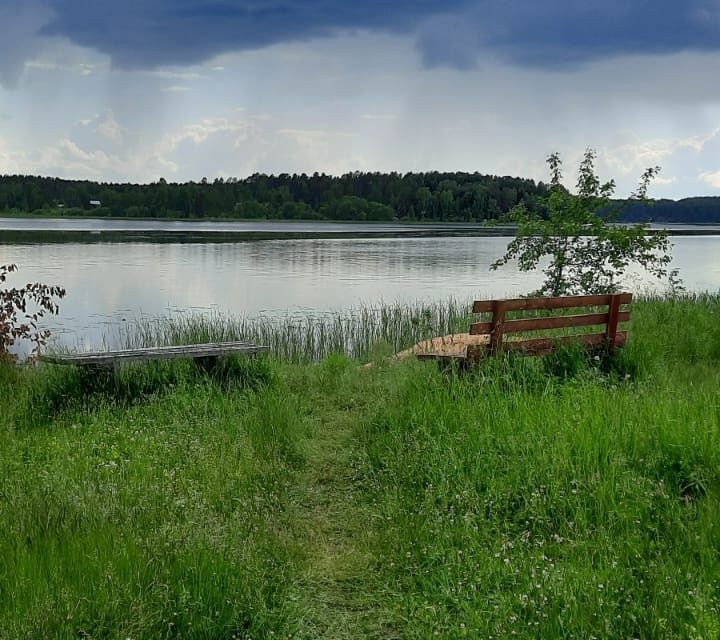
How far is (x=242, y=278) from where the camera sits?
1085 inches

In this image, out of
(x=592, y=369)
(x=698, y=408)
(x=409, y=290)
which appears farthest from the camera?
(x=409, y=290)

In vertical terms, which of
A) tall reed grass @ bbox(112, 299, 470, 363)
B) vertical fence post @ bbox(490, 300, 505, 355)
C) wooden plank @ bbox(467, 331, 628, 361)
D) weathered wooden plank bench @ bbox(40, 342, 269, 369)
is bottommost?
tall reed grass @ bbox(112, 299, 470, 363)

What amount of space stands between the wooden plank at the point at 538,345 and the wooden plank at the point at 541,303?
1.24ft

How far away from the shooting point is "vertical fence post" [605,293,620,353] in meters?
8.37

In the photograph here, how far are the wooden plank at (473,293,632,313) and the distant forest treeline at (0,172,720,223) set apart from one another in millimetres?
93914

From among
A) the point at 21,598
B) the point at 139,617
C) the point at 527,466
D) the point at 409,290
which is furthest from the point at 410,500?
the point at 409,290

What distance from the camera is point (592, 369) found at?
25.7 ft

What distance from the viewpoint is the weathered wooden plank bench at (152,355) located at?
7352 mm

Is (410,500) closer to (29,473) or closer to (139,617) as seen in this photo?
(139,617)

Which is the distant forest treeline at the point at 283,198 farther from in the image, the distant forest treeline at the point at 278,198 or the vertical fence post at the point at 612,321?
the vertical fence post at the point at 612,321

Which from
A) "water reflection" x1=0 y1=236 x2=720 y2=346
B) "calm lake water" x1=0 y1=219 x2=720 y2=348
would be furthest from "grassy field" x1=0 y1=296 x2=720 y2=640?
"water reflection" x1=0 y1=236 x2=720 y2=346

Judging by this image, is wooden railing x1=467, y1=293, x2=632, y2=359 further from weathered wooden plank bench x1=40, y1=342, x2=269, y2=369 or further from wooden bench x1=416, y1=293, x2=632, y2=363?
weathered wooden plank bench x1=40, y1=342, x2=269, y2=369

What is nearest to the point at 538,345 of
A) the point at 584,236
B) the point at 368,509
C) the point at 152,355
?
the point at 368,509

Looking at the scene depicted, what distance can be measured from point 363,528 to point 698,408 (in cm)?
314
